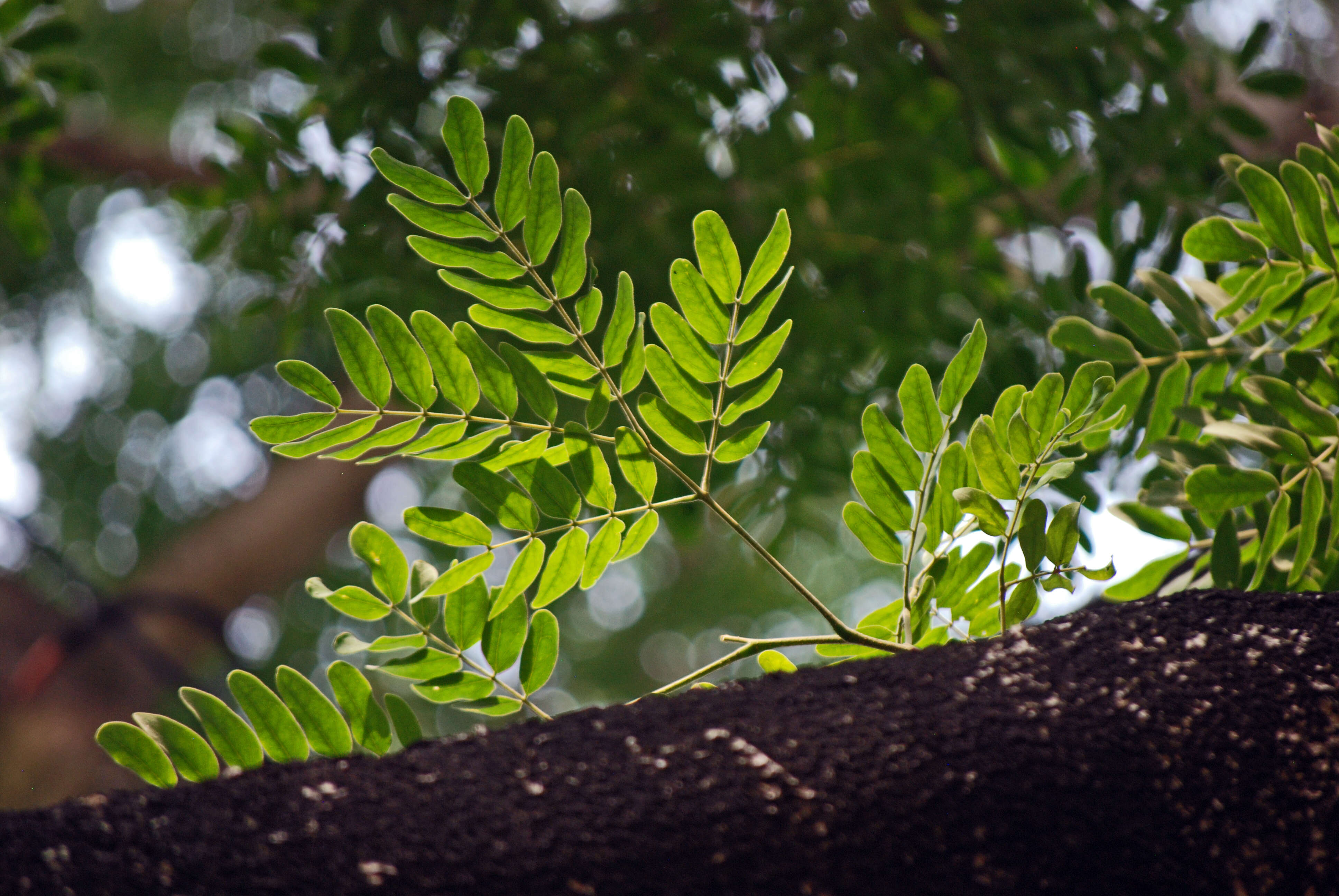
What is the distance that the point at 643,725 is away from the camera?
1.04 ft

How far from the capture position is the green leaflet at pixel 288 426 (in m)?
0.42

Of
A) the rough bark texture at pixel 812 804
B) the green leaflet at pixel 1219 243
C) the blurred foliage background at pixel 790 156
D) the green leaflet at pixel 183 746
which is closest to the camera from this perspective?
the rough bark texture at pixel 812 804

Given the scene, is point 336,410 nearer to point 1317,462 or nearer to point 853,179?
point 1317,462

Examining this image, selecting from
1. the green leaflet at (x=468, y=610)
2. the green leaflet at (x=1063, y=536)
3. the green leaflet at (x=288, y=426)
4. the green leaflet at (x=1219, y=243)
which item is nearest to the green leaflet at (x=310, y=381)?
the green leaflet at (x=288, y=426)

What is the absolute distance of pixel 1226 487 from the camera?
469 mm

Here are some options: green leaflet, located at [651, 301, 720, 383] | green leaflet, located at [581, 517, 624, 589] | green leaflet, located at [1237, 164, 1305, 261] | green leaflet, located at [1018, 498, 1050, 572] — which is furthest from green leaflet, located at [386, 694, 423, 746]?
green leaflet, located at [1237, 164, 1305, 261]

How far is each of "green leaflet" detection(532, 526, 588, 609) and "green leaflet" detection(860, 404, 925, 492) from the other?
16 cm

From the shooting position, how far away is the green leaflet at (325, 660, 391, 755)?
42 centimetres

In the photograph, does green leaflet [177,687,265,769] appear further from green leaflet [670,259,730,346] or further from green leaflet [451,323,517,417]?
green leaflet [670,259,730,346]

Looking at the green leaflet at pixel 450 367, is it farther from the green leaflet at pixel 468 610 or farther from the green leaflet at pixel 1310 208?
the green leaflet at pixel 1310 208

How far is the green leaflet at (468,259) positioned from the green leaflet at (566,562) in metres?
0.14

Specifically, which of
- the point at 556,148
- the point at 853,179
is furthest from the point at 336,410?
the point at 853,179

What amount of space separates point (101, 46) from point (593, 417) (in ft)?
11.1

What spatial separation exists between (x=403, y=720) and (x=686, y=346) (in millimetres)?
238
